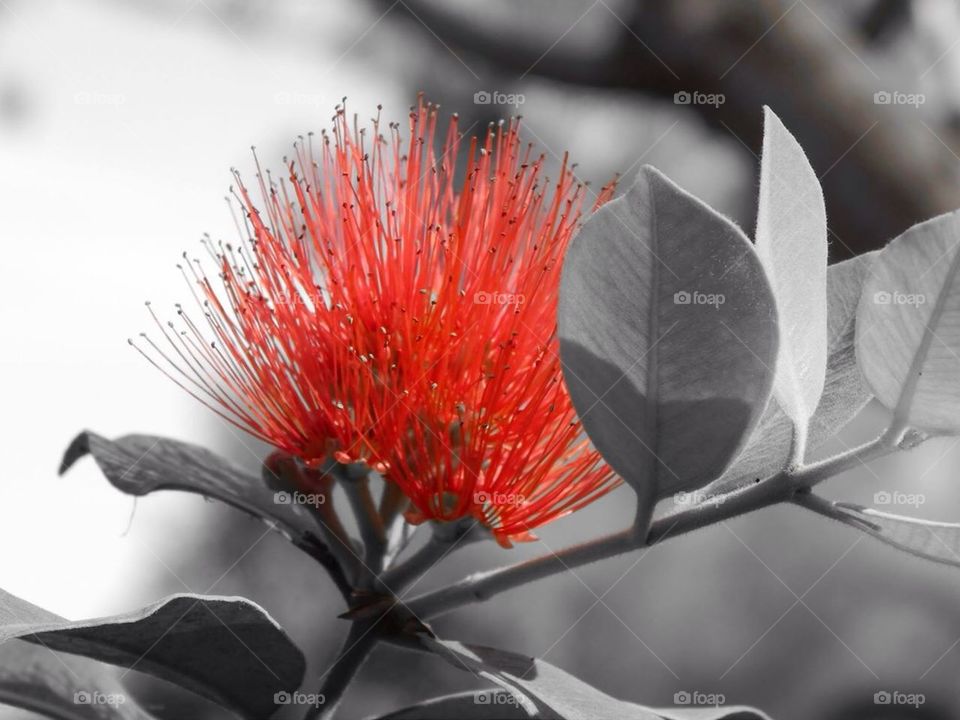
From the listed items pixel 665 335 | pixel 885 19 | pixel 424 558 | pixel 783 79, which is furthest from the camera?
pixel 885 19

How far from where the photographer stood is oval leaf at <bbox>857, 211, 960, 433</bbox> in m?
0.74

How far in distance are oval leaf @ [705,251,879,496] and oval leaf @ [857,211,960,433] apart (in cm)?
5

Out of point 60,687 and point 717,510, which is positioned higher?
point 717,510

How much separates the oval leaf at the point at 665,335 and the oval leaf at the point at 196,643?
1.03 feet

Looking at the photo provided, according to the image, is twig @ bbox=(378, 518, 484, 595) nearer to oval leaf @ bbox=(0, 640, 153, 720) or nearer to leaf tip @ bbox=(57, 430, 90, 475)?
oval leaf @ bbox=(0, 640, 153, 720)

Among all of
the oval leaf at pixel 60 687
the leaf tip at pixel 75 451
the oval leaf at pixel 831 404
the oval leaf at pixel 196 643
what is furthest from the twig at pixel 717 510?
the leaf tip at pixel 75 451

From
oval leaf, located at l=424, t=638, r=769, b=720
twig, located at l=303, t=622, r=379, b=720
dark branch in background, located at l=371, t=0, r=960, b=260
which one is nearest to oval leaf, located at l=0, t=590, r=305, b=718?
twig, located at l=303, t=622, r=379, b=720

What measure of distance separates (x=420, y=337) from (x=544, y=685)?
323 mm

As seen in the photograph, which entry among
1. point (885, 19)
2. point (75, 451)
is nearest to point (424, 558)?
point (75, 451)

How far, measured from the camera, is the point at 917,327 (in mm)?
762

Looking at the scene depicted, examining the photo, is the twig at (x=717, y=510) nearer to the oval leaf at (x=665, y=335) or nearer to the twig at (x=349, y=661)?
the oval leaf at (x=665, y=335)

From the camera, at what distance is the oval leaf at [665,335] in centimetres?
71

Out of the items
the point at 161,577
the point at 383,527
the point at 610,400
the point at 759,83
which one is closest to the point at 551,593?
the point at 161,577

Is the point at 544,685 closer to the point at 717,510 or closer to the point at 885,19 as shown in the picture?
the point at 717,510
